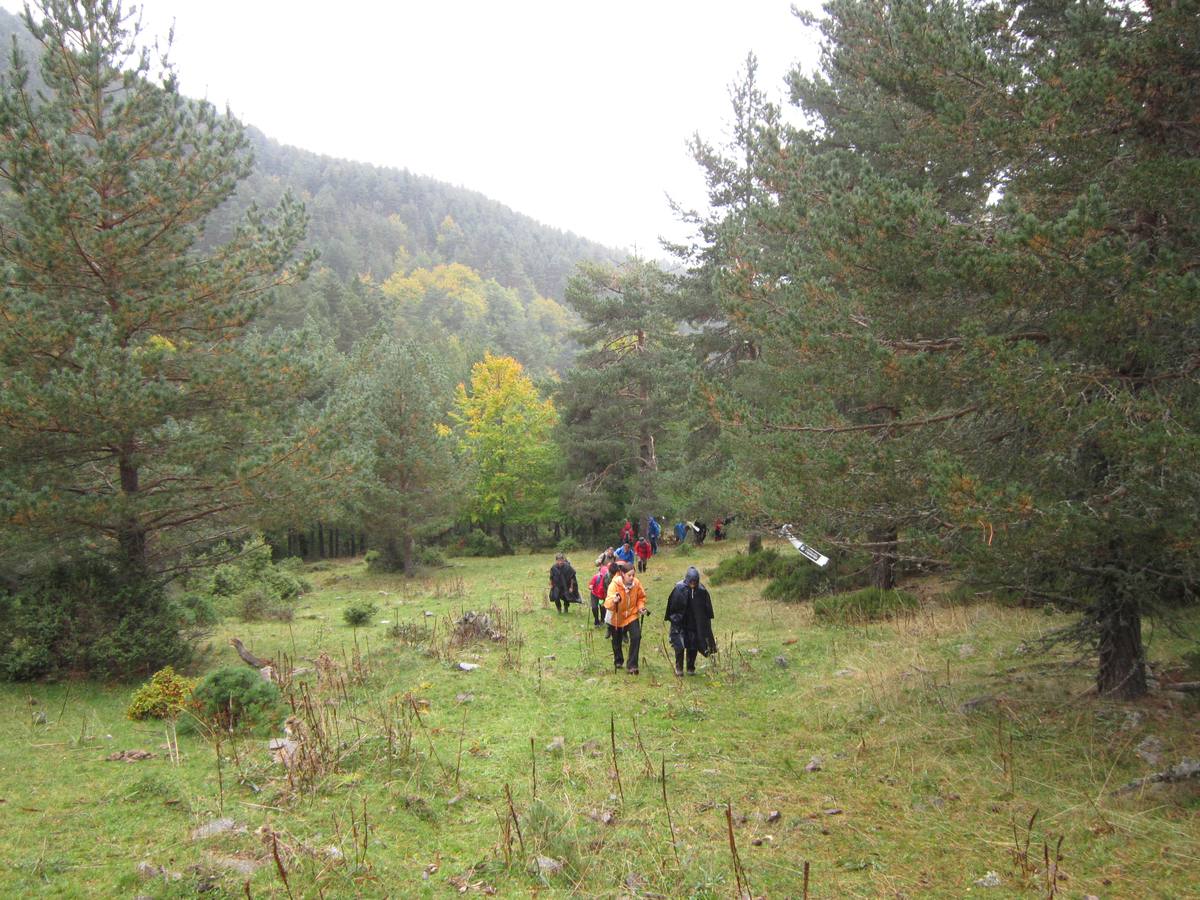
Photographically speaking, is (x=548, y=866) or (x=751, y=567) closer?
(x=548, y=866)

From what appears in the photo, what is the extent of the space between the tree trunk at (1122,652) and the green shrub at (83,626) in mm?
11834

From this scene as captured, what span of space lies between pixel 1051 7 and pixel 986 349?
492 cm

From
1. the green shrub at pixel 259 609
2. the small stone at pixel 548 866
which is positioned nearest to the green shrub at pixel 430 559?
the green shrub at pixel 259 609

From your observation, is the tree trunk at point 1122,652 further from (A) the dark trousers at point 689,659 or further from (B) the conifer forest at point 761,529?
(A) the dark trousers at point 689,659

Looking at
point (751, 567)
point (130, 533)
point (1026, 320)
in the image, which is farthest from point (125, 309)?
point (751, 567)

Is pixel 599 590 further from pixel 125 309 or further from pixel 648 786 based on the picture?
pixel 125 309

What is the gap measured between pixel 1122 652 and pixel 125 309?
41.9 ft

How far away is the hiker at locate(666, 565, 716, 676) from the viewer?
9953mm

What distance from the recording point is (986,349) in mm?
5793

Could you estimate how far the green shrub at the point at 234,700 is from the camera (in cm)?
764

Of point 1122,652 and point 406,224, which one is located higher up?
point 406,224

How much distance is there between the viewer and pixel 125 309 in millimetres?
9750

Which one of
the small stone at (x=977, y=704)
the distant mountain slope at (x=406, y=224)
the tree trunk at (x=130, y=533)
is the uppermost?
the distant mountain slope at (x=406, y=224)

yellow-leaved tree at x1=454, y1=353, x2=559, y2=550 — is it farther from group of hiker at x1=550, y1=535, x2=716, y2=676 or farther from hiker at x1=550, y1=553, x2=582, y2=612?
group of hiker at x1=550, y1=535, x2=716, y2=676
